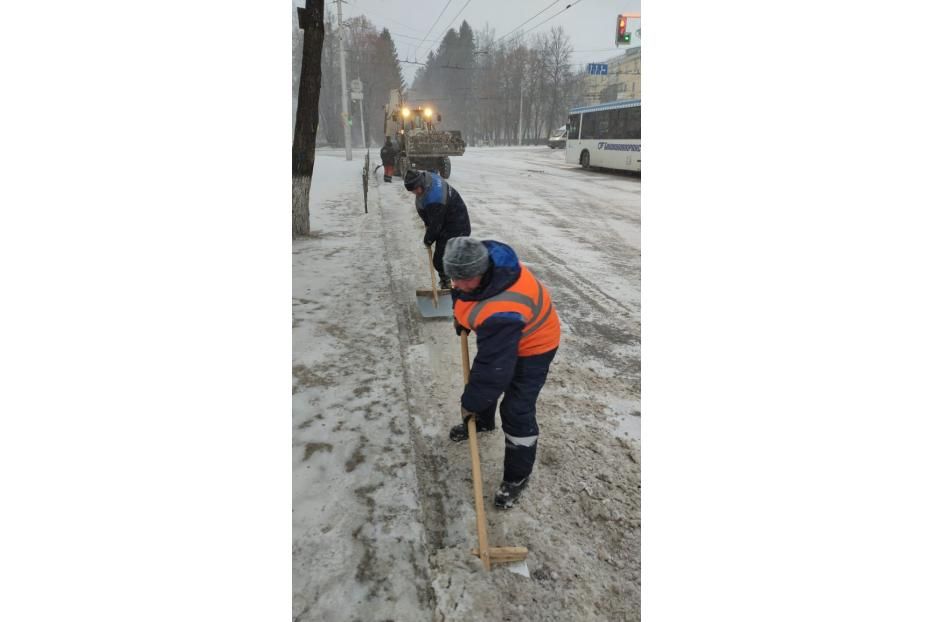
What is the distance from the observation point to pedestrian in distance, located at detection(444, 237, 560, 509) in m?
1.81

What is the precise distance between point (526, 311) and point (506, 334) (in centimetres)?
12

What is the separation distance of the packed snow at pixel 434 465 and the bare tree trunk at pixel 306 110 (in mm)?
1322

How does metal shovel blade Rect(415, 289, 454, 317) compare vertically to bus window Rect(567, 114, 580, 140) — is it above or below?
below

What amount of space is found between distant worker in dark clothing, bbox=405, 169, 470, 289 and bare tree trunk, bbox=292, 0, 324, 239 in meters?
2.06

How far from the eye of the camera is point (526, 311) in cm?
184

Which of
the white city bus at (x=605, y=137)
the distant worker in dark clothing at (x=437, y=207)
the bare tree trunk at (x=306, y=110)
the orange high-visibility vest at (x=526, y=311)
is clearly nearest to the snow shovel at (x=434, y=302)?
the distant worker in dark clothing at (x=437, y=207)

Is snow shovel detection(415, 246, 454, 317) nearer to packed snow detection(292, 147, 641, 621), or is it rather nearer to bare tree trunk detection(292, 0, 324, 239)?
packed snow detection(292, 147, 641, 621)

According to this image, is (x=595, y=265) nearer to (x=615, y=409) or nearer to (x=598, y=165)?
(x=615, y=409)

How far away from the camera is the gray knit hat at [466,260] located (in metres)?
1.79

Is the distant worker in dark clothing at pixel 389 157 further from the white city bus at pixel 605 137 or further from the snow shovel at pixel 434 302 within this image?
the snow shovel at pixel 434 302

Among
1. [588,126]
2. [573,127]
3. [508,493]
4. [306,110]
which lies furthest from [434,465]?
[573,127]

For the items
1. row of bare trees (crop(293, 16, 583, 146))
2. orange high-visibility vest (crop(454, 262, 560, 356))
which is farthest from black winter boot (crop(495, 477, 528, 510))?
row of bare trees (crop(293, 16, 583, 146))

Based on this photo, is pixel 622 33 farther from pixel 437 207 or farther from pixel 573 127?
pixel 573 127

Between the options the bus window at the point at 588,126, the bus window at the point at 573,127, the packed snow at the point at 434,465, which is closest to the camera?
the packed snow at the point at 434,465
